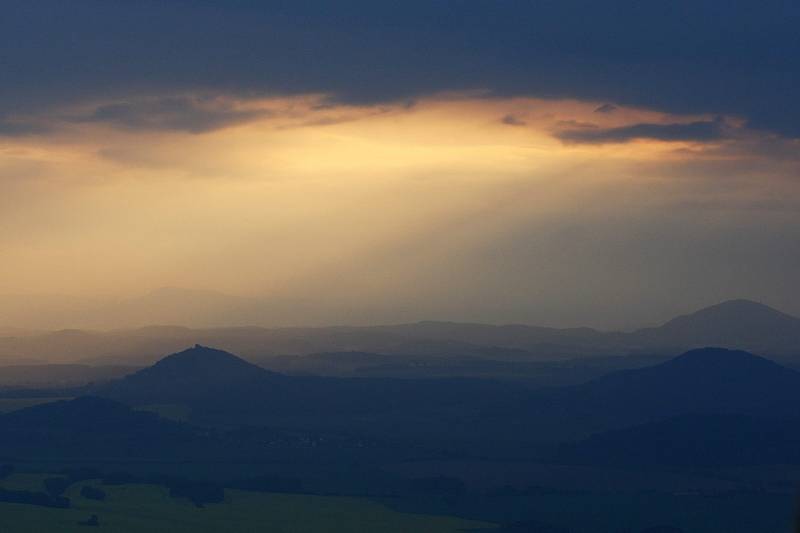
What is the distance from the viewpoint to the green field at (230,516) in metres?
88.9

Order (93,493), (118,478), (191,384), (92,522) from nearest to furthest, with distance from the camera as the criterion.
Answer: (92,522), (93,493), (118,478), (191,384)

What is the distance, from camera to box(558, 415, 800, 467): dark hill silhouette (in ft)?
441

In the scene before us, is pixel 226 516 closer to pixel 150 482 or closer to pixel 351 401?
pixel 150 482

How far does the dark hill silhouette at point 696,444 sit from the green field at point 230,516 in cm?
3864

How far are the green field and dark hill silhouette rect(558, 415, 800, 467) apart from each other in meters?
38.6

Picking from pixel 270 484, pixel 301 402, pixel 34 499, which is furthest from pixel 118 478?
pixel 301 402

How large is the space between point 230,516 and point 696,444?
62.3m

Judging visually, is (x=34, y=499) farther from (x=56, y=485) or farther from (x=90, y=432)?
(x=90, y=432)

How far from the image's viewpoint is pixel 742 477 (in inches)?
4830

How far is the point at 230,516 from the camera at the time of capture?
9494cm

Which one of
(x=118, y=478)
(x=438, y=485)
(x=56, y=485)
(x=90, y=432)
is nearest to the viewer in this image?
(x=56, y=485)

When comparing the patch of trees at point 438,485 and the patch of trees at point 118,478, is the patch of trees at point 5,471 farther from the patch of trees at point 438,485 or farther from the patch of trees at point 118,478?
the patch of trees at point 438,485

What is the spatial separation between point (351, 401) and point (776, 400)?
55284 millimetres

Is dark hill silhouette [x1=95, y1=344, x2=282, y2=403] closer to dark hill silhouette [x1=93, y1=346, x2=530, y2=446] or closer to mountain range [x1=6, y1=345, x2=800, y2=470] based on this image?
dark hill silhouette [x1=93, y1=346, x2=530, y2=446]
